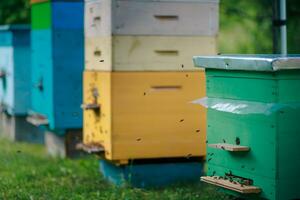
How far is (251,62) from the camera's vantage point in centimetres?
381

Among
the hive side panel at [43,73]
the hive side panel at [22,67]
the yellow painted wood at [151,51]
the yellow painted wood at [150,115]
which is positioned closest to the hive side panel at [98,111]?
the yellow painted wood at [150,115]

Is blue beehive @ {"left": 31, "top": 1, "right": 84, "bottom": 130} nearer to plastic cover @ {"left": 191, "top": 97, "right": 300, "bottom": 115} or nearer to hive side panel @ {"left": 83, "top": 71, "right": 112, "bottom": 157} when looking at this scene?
hive side panel @ {"left": 83, "top": 71, "right": 112, "bottom": 157}

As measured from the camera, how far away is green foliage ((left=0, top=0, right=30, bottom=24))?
11141 millimetres

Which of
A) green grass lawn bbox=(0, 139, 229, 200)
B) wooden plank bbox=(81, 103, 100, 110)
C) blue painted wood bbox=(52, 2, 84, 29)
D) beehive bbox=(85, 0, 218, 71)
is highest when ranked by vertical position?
blue painted wood bbox=(52, 2, 84, 29)

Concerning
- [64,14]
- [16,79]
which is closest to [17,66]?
[16,79]

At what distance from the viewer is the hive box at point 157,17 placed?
209 inches

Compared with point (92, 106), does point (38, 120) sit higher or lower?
lower

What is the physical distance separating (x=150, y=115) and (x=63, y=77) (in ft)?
5.48

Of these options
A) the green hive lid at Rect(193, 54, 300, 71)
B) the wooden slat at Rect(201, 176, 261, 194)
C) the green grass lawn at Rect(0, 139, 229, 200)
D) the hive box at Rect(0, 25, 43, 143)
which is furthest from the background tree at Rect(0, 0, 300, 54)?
the wooden slat at Rect(201, 176, 261, 194)

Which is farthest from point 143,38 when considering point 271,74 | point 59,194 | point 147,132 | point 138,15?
point 271,74

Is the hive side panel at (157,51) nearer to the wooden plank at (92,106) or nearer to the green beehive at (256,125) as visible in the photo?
the wooden plank at (92,106)

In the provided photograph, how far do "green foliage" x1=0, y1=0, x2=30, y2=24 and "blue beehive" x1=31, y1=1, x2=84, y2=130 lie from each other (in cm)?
426

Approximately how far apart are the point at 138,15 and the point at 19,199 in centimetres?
165

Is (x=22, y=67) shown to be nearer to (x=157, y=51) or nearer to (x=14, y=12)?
(x=14, y=12)
